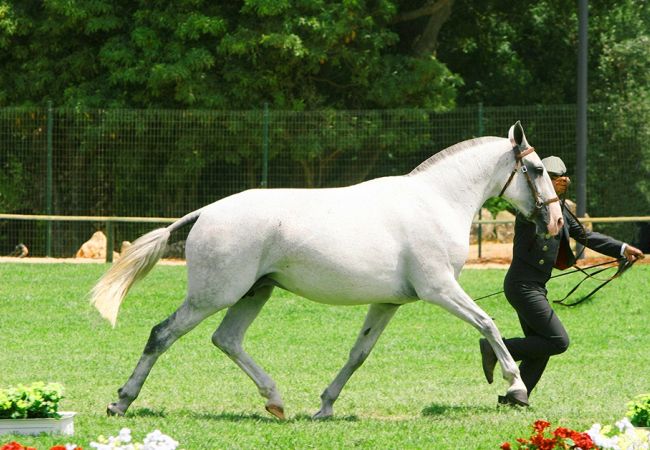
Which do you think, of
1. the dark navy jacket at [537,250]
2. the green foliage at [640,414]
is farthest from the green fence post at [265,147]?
the green foliage at [640,414]

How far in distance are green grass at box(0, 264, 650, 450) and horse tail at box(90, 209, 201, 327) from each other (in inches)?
A: 20.9

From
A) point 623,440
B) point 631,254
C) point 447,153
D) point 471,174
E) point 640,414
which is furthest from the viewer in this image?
point 631,254

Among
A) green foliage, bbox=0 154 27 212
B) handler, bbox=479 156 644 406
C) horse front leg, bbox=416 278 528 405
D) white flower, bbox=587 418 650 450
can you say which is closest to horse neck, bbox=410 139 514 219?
handler, bbox=479 156 644 406

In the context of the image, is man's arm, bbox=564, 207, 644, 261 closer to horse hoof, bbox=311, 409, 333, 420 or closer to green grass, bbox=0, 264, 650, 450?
green grass, bbox=0, 264, 650, 450

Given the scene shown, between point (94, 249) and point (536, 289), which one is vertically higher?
point (536, 289)

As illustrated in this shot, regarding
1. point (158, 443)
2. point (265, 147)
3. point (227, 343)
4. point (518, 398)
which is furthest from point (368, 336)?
point (265, 147)

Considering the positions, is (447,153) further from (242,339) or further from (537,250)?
(242,339)

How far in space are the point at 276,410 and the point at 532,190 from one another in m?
2.36

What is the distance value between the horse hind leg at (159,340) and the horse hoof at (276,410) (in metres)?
0.76

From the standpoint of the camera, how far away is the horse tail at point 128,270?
336 inches

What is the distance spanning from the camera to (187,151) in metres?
21.7

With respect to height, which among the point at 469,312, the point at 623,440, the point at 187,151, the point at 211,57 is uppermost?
the point at 211,57

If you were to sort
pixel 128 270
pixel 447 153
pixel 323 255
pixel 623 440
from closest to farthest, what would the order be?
pixel 623 440, pixel 323 255, pixel 128 270, pixel 447 153

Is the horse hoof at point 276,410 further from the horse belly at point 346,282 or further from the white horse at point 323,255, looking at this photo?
the horse belly at point 346,282
